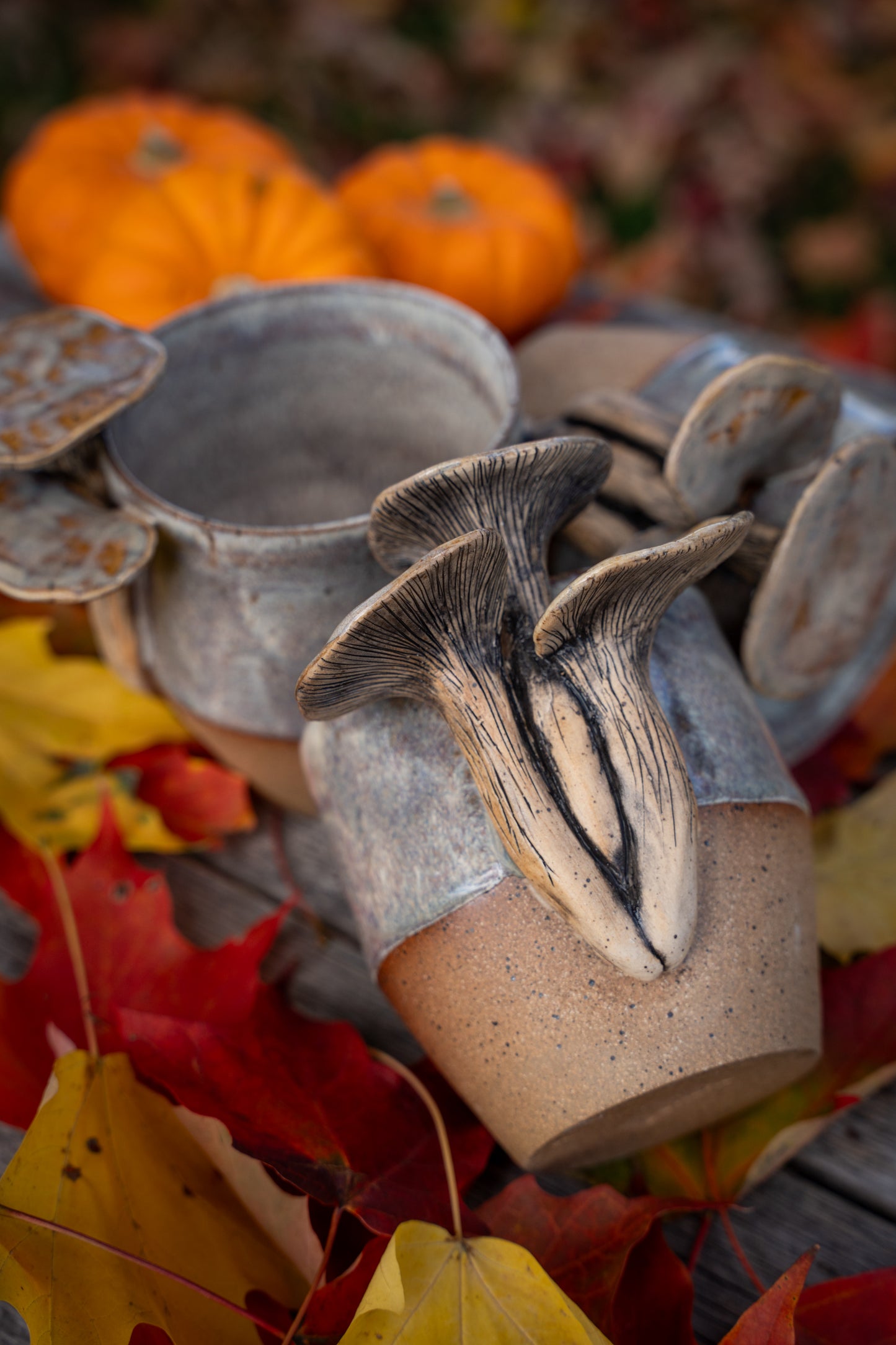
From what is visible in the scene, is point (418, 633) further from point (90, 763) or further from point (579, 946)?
point (90, 763)

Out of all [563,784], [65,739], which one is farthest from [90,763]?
[563,784]

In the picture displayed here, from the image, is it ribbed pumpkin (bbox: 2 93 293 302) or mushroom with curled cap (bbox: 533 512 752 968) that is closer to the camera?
mushroom with curled cap (bbox: 533 512 752 968)

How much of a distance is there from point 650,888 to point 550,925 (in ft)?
0.19

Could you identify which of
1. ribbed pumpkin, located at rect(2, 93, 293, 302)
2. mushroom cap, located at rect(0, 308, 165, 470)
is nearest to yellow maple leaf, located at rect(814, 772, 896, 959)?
mushroom cap, located at rect(0, 308, 165, 470)

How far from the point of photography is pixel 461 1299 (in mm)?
522

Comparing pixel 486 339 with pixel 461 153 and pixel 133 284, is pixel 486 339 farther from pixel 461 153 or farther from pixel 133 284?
pixel 461 153

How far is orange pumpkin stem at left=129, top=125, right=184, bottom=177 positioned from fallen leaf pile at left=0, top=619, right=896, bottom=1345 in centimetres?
75

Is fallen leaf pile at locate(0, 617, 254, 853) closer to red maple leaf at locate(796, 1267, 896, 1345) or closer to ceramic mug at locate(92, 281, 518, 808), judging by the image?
ceramic mug at locate(92, 281, 518, 808)

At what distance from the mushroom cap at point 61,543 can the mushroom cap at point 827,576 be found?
15.3 inches

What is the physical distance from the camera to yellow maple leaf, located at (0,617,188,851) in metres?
0.81

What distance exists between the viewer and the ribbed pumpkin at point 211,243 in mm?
978

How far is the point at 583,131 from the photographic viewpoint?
249 centimetres

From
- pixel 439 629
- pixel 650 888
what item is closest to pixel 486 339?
pixel 439 629

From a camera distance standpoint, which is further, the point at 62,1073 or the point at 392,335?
the point at 392,335
